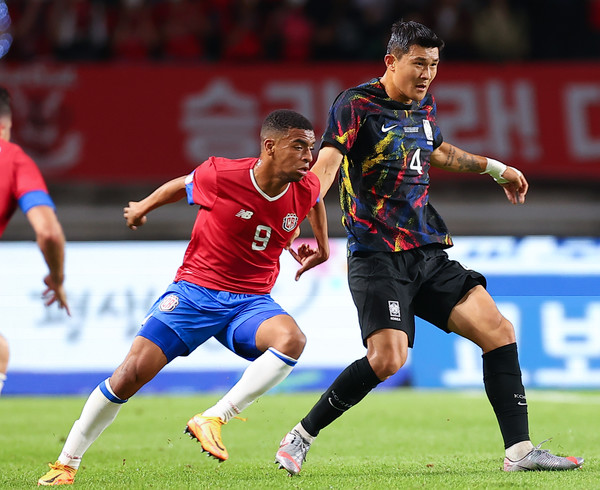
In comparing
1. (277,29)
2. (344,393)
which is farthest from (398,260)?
(277,29)

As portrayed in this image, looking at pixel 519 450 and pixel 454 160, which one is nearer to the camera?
pixel 519 450

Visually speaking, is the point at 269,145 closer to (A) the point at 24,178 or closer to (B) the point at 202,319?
(B) the point at 202,319

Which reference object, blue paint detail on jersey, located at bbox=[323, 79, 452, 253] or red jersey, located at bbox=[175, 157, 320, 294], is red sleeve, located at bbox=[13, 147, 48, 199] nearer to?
red jersey, located at bbox=[175, 157, 320, 294]

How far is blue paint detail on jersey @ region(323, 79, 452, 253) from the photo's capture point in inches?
215

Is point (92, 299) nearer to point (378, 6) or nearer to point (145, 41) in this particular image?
point (145, 41)

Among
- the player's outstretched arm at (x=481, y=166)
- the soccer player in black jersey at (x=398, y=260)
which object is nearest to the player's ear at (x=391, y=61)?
the soccer player in black jersey at (x=398, y=260)

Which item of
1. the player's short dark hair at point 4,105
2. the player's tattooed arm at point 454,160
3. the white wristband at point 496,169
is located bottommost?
the white wristband at point 496,169

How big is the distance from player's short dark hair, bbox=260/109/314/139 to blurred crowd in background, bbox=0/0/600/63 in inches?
359

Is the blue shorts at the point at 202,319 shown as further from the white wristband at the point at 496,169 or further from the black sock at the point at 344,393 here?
the white wristband at the point at 496,169

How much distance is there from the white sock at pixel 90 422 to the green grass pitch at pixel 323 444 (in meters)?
0.18

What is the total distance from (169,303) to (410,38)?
1968 millimetres

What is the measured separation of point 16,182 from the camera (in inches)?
183

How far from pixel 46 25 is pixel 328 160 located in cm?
1024

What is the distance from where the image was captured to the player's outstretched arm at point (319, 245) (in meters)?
5.62
